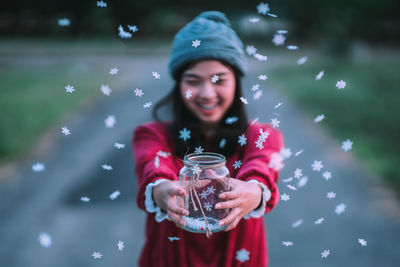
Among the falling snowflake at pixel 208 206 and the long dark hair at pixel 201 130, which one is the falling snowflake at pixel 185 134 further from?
the falling snowflake at pixel 208 206

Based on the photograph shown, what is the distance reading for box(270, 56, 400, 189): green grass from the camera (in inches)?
245

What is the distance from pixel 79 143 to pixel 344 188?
16.2 feet

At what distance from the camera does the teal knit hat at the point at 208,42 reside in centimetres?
161

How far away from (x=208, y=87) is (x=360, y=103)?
9.51 metres

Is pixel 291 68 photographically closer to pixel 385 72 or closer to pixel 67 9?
pixel 385 72

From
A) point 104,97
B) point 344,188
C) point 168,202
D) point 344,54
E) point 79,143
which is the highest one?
point 168,202

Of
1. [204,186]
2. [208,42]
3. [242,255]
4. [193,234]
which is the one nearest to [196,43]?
[208,42]

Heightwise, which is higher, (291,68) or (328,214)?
(328,214)

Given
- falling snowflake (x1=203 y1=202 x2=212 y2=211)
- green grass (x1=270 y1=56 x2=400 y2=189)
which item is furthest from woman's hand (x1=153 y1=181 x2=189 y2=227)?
green grass (x1=270 y1=56 x2=400 y2=189)

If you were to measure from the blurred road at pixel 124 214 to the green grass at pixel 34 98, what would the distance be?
30.7 inches

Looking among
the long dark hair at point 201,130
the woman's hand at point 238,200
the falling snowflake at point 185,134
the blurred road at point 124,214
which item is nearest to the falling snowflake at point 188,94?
the long dark hair at point 201,130

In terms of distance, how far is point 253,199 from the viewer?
4.50 feet

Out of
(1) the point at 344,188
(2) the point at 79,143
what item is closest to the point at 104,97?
(2) the point at 79,143

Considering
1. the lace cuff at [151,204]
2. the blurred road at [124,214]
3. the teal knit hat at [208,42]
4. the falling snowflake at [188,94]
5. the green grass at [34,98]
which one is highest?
the teal knit hat at [208,42]
